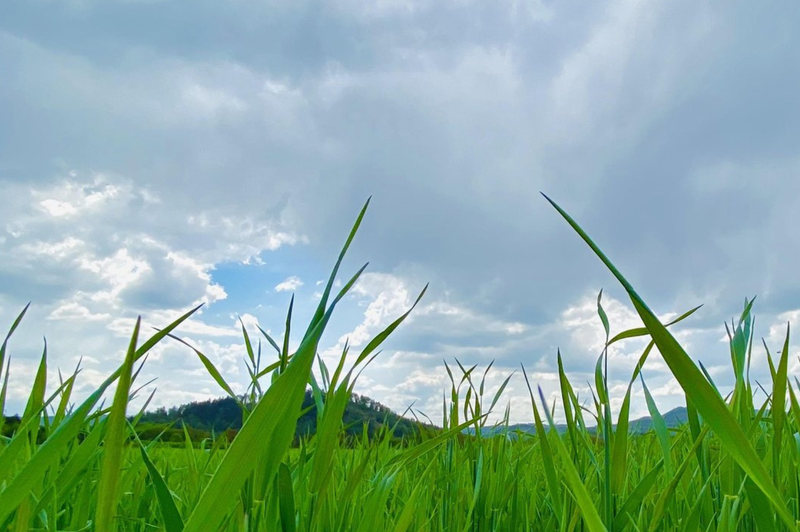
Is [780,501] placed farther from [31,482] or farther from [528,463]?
[528,463]

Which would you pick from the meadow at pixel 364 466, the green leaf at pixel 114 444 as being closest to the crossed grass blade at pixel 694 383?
the meadow at pixel 364 466

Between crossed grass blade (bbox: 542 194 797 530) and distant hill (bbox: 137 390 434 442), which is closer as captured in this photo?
crossed grass blade (bbox: 542 194 797 530)

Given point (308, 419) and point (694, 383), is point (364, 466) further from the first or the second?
point (308, 419)

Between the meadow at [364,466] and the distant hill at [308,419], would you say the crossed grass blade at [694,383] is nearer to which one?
the meadow at [364,466]

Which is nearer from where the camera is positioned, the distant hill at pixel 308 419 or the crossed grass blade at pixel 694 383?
the crossed grass blade at pixel 694 383

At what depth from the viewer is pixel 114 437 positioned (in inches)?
17.6

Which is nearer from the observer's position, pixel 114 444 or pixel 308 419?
pixel 114 444

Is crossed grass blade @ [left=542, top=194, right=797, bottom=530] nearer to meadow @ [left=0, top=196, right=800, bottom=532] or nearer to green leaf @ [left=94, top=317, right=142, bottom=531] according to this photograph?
meadow @ [left=0, top=196, right=800, bottom=532]

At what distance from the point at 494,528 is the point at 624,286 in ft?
3.26

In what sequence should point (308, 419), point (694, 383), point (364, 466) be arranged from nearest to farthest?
point (694, 383) → point (364, 466) → point (308, 419)

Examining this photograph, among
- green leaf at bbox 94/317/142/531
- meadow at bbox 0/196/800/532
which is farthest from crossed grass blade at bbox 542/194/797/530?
green leaf at bbox 94/317/142/531

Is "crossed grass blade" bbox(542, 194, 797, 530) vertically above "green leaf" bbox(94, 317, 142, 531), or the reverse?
"crossed grass blade" bbox(542, 194, 797, 530)

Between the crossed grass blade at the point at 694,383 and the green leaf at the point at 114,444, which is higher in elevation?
the crossed grass blade at the point at 694,383

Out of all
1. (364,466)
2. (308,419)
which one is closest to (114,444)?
(364,466)
